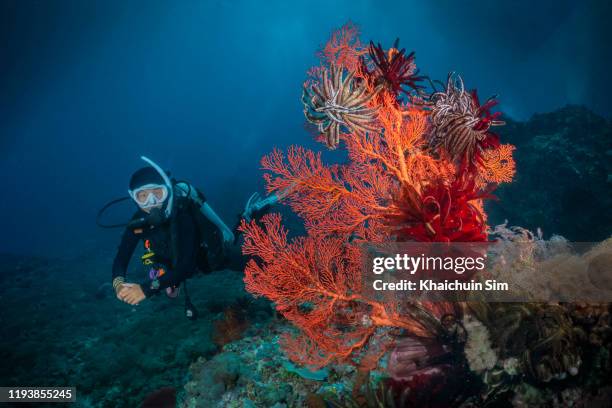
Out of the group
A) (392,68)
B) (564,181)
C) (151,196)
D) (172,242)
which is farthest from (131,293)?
(564,181)

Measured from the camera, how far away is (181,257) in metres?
5.57

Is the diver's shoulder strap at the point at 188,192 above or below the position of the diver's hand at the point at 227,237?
above

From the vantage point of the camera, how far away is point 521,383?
8.08ft

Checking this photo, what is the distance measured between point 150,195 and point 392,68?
4.99 metres

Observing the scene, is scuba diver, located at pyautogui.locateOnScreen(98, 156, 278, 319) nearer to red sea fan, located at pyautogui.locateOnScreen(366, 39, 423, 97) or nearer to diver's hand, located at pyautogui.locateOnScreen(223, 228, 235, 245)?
diver's hand, located at pyautogui.locateOnScreen(223, 228, 235, 245)

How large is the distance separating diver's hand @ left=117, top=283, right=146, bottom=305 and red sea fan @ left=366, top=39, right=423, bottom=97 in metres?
5.15

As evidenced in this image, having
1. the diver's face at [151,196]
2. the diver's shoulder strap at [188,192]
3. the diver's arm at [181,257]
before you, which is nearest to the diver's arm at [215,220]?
the diver's shoulder strap at [188,192]

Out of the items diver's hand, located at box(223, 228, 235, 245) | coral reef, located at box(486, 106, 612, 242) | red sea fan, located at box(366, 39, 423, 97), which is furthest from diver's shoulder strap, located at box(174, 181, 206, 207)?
coral reef, located at box(486, 106, 612, 242)

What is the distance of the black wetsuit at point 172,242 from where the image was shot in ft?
18.3

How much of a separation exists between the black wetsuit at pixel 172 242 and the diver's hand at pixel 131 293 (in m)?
0.52

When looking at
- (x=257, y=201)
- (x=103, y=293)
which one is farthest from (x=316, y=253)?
(x=103, y=293)

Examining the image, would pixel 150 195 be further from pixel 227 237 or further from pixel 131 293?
pixel 227 237

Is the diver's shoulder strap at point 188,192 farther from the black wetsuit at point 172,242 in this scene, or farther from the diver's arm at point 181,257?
the diver's arm at point 181,257

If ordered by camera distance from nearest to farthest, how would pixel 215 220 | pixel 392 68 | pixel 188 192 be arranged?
pixel 392 68
pixel 188 192
pixel 215 220
